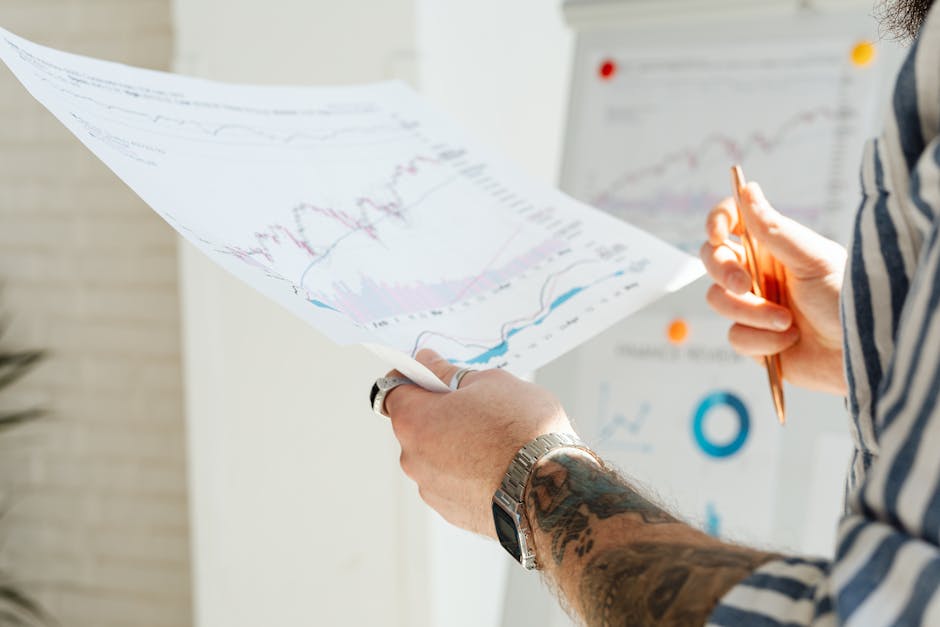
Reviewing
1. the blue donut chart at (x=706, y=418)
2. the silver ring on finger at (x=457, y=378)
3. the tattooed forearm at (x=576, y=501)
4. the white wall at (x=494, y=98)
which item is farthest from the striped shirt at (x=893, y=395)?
the white wall at (x=494, y=98)

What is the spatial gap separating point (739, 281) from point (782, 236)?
54mm

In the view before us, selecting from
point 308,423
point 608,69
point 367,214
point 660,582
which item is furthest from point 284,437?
point 660,582

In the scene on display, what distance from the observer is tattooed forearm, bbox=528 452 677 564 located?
55 cm

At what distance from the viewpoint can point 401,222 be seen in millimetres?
823

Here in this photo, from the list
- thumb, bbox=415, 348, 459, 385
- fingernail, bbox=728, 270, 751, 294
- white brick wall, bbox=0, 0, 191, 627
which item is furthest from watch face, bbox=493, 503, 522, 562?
white brick wall, bbox=0, 0, 191, 627

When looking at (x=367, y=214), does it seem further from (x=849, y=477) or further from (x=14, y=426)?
(x=14, y=426)

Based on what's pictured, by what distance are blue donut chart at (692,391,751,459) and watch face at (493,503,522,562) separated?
853mm

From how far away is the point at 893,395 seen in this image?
412 mm

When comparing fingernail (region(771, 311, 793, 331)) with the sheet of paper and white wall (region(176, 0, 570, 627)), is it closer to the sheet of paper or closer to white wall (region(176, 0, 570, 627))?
the sheet of paper

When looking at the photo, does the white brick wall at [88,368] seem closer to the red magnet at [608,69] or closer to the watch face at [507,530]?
the red magnet at [608,69]

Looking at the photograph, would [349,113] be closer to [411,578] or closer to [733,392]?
[733,392]

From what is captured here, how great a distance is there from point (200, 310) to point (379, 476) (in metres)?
0.44

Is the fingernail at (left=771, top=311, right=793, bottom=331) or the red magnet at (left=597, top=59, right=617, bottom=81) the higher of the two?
the red magnet at (left=597, top=59, right=617, bottom=81)

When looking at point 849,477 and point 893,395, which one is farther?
point 849,477
